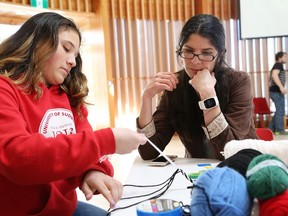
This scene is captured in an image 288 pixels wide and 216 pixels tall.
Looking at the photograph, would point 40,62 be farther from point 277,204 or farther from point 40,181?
point 277,204

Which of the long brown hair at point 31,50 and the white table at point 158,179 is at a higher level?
the long brown hair at point 31,50

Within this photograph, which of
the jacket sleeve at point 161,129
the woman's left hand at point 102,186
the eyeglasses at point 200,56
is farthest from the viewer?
the jacket sleeve at point 161,129

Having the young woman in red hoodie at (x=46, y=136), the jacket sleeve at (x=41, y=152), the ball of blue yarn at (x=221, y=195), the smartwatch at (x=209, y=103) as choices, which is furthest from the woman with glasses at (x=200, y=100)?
the ball of blue yarn at (x=221, y=195)

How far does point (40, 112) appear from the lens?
97 cm

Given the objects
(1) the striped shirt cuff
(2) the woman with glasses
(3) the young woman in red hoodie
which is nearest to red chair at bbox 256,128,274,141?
(2) the woman with glasses

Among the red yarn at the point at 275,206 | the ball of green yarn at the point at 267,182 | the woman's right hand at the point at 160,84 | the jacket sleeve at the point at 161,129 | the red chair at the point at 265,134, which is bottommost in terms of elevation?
the red chair at the point at 265,134

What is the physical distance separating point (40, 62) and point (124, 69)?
494 cm

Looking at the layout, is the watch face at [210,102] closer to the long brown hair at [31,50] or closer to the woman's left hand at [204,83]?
the woman's left hand at [204,83]

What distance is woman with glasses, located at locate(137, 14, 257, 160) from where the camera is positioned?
140cm

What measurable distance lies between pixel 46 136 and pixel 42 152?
0.23 metres

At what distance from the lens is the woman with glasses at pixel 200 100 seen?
1403mm

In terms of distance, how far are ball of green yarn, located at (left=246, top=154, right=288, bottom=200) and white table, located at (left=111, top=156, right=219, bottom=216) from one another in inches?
14.4

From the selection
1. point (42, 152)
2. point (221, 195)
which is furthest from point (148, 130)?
point (221, 195)

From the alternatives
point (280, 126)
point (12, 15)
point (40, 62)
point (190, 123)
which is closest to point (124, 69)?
point (12, 15)
